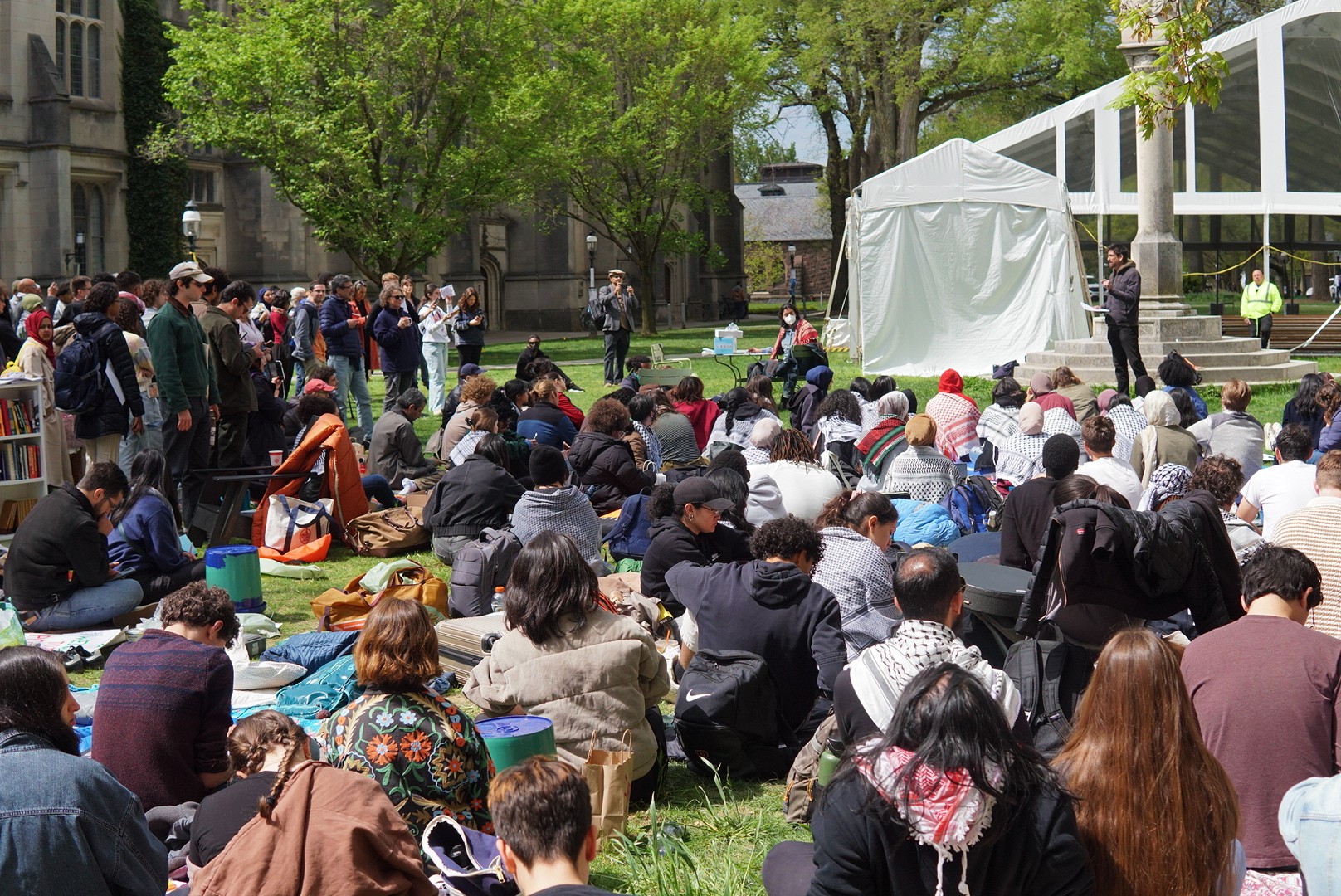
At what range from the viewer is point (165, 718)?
473 centimetres

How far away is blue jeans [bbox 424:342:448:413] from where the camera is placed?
17.9 metres

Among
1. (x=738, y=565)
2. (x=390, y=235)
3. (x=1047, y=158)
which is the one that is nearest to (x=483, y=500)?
(x=738, y=565)

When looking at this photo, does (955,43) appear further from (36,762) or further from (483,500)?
(36,762)

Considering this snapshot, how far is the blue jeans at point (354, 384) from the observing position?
1472 centimetres

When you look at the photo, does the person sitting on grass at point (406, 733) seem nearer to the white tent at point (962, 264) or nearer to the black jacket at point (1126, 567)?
the black jacket at point (1126, 567)

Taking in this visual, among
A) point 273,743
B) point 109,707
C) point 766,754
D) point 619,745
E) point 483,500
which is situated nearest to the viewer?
point 273,743

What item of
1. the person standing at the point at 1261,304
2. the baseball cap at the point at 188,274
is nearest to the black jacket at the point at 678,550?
the baseball cap at the point at 188,274

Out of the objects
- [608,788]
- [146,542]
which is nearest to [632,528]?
[146,542]

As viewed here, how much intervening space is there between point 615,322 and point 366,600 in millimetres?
12775

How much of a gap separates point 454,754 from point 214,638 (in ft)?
4.57

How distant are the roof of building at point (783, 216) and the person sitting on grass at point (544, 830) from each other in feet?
257

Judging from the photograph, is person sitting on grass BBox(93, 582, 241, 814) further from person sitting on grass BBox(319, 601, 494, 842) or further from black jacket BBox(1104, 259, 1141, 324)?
black jacket BBox(1104, 259, 1141, 324)

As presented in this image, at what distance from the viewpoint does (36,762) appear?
347 cm

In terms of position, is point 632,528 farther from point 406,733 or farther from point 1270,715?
point 1270,715
